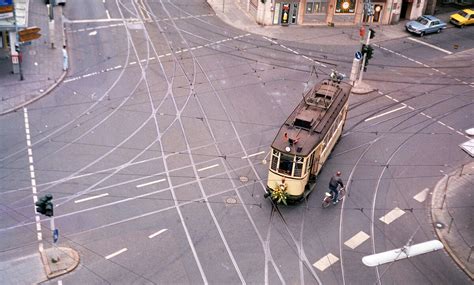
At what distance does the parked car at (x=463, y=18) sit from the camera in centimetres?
5838

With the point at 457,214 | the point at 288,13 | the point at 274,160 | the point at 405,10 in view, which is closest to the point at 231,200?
the point at 274,160

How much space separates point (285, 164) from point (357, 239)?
5.03 m

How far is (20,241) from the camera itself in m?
27.0

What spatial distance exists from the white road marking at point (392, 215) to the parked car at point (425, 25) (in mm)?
29035

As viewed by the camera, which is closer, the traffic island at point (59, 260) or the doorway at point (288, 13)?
the traffic island at point (59, 260)

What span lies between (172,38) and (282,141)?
77.8 feet

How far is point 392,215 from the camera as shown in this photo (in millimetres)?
30594

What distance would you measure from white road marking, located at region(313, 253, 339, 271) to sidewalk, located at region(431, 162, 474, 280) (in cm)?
576

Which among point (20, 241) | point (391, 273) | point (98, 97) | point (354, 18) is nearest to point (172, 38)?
point (98, 97)

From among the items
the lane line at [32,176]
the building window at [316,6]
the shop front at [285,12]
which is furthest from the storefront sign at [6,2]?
the building window at [316,6]

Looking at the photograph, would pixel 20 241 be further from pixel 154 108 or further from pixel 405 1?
pixel 405 1

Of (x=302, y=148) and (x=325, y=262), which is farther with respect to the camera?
(x=302, y=148)

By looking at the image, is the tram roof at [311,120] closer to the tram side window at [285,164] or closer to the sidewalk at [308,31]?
the tram side window at [285,164]

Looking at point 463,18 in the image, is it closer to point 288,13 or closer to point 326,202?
point 288,13
